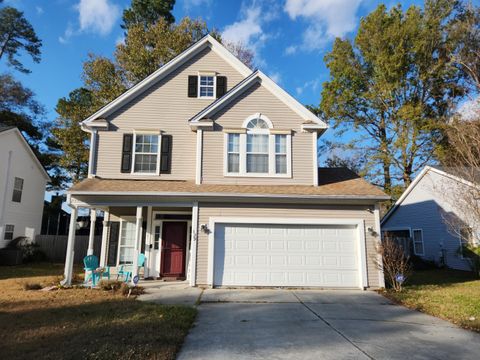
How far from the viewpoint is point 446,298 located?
9227mm

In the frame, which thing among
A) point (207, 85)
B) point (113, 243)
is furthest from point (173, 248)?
point (207, 85)

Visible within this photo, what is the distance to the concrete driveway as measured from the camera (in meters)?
4.97

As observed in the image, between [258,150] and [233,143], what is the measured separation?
3.12 feet

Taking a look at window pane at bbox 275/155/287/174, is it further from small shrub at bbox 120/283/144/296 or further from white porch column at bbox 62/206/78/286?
white porch column at bbox 62/206/78/286

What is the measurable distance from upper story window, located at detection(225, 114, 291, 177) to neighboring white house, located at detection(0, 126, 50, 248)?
14227mm

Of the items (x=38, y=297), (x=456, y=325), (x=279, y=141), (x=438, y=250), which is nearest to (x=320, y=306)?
(x=456, y=325)

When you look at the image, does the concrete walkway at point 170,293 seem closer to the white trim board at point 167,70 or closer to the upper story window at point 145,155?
the upper story window at point 145,155

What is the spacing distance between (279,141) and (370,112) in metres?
15.5

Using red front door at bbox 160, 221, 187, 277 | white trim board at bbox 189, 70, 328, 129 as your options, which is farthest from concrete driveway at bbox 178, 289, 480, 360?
white trim board at bbox 189, 70, 328, 129

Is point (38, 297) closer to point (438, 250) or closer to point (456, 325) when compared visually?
point (456, 325)

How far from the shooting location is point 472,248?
14219mm

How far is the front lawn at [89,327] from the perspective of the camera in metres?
4.70

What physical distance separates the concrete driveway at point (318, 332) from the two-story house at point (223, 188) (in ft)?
6.30

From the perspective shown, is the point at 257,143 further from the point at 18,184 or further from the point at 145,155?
the point at 18,184
